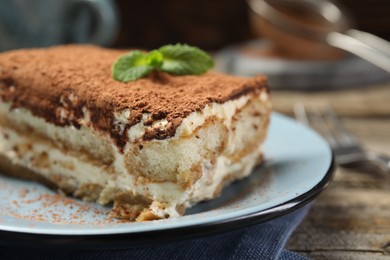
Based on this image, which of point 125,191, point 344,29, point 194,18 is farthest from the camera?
point 194,18

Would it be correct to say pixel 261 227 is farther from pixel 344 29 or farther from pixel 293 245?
pixel 344 29

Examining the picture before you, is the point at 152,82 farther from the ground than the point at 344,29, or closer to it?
farther from the ground

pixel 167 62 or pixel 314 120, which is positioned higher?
pixel 167 62

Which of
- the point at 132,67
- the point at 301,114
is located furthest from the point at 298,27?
the point at 132,67

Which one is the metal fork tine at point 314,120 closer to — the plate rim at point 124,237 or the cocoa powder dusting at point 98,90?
the cocoa powder dusting at point 98,90

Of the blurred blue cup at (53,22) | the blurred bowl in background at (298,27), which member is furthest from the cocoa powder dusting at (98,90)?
the blurred bowl in background at (298,27)

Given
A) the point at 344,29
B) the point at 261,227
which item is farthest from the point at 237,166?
the point at 344,29

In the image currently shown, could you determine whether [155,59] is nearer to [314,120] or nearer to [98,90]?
[98,90]
